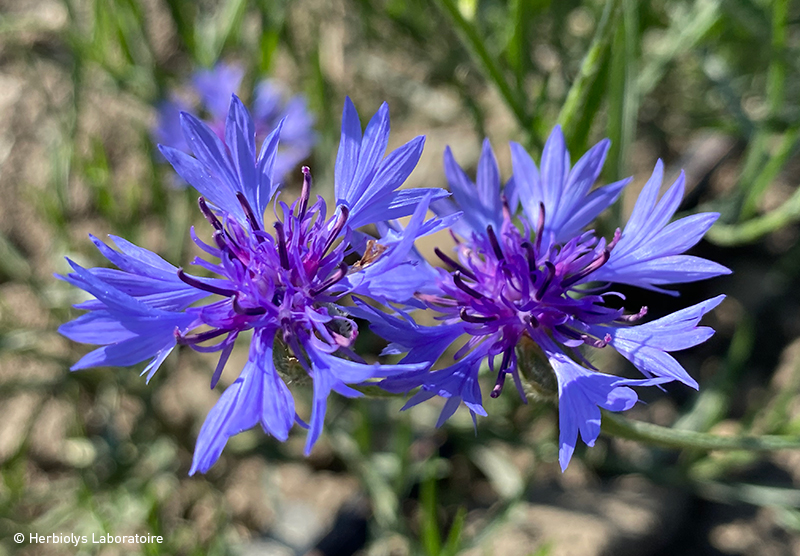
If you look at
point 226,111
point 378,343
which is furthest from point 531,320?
point 226,111

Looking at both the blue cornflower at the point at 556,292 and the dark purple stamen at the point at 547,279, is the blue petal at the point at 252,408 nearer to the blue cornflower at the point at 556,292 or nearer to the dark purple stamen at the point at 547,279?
the blue cornflower at the point at 556,292

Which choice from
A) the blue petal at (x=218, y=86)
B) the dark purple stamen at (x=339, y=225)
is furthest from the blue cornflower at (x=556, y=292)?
the blue petal at (x=218, y=86)

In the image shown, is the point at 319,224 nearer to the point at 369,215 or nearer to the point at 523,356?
the point at 369,215

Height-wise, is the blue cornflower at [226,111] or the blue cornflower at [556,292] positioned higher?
the blue cornflower at [556,292]

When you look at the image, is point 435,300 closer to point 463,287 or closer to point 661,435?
point 463,287

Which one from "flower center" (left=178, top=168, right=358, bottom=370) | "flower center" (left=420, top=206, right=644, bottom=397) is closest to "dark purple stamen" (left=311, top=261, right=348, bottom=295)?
"flower center" (left=178, top=168, right=358, bottom=370)

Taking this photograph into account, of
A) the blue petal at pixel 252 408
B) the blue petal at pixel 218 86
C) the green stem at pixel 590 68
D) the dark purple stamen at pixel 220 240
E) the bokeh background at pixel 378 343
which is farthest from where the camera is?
the blue petal at pixel 218 86
